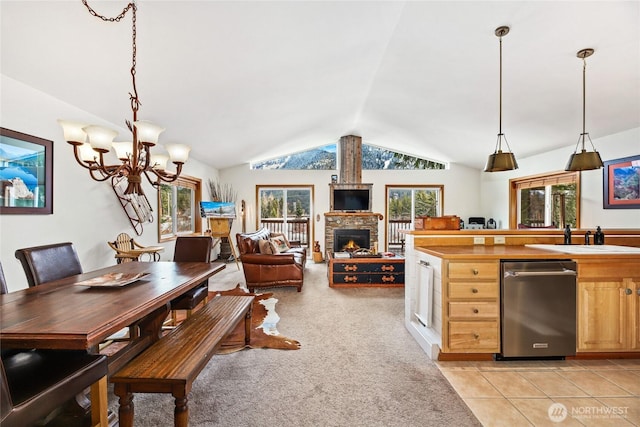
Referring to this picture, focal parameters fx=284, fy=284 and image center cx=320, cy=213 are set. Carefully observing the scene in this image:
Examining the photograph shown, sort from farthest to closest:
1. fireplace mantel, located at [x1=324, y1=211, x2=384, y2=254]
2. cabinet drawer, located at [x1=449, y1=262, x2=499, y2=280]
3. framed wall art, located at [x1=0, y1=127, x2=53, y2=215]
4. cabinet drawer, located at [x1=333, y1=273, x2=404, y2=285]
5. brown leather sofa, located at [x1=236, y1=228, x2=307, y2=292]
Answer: fireplace mantel, located at [x1=324, y1=211, x2=384, y2=254] → cabinet drawer, located at [x1=333, y1=273, x2=404, y2=285] → brown leather sofa, located at [x1=236, y1=228, x2=307, y2=292] → framed wall art, located at [x1=0, y1=127, x2=53, y2=215] → cabinet drawer, located at [x1=449, y1=262, x2=499, y2=280]

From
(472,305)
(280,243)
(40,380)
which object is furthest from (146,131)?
(280,243)

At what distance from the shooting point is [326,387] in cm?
198

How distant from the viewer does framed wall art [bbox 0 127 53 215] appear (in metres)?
2.46

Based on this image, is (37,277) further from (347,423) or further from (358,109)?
(358,109)

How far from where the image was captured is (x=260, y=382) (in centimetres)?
203

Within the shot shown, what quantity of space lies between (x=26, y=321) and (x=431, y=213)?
769 centimetres

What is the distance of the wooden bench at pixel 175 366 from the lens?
1.34 m

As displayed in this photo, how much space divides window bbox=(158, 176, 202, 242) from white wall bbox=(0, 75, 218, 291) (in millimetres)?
1061

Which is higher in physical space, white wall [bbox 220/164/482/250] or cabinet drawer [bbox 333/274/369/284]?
white wall [bbox 220/164/482/250]

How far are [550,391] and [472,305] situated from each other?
0.68 m

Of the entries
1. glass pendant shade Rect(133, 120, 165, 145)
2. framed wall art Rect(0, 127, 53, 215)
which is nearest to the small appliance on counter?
glass pendant shade Rect(133, 120, 165, 145)

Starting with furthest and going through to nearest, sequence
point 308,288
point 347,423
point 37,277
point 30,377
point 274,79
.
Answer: point 308,288
point 274,79
point 37,277
point 347,423
point 30,377

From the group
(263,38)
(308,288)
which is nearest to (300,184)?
(308,288)

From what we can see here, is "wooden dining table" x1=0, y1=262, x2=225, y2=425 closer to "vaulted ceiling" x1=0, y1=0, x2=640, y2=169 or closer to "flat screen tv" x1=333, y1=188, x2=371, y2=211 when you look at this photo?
"vaulted ceiling" x1=0, y1=0, x2=640, y2=169
